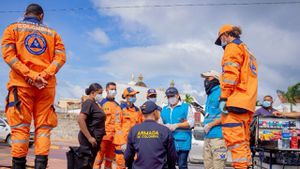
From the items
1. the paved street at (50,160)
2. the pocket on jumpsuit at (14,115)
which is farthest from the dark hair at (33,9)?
the paved street at (50,160)

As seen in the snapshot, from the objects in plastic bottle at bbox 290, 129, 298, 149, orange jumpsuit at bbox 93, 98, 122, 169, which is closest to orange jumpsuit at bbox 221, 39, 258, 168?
plastic bottle at bbox 290, 129, 298, 149

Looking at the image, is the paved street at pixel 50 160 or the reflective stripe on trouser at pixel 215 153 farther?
the paved street at pixel 50 160

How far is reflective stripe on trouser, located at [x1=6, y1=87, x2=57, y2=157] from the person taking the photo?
407cm

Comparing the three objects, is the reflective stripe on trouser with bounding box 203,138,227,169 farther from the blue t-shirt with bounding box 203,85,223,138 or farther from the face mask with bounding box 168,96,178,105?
the face mask with bounding box 168,96,178,105

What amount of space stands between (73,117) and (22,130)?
1164 inches

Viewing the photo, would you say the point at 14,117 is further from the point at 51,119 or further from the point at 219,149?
the point at 219,149

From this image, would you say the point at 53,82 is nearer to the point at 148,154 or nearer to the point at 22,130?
the point at 22,130

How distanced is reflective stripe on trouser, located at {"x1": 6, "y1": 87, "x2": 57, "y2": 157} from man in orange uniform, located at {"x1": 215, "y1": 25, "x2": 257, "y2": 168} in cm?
217

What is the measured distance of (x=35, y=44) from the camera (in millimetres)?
4344

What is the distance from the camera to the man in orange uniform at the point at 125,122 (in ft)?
25.9

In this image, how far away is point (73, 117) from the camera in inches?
1299

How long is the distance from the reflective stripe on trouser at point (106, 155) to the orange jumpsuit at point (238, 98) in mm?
4151

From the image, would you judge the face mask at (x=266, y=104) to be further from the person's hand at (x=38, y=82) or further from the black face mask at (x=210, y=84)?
the person's hand at (x=38, y=82)

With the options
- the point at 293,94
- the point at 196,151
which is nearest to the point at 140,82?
the point at 293,94
